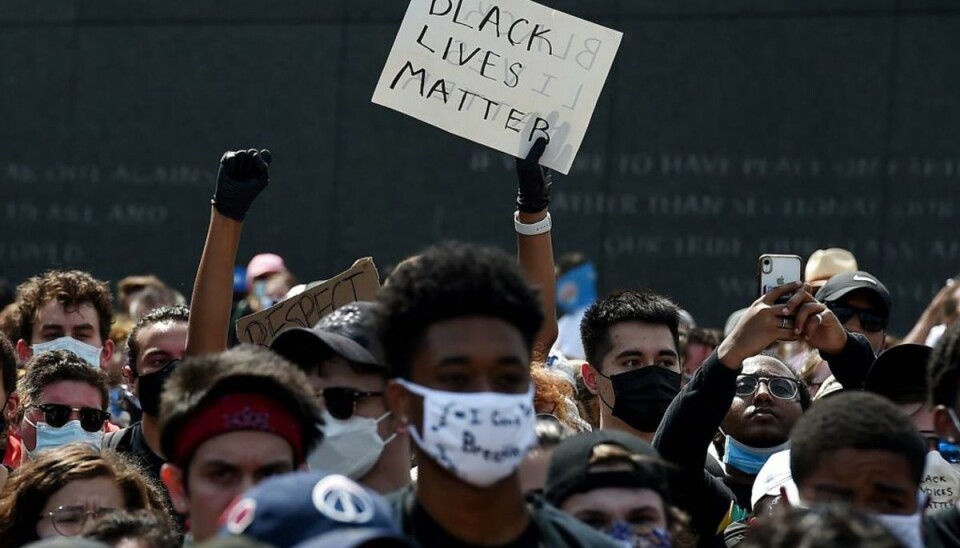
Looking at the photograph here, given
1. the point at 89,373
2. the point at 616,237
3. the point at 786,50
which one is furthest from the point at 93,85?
the point at 89,373

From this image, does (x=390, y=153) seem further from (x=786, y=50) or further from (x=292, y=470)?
(x=292, y=470)

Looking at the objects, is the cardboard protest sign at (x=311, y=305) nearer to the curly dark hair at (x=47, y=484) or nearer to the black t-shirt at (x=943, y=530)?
the curly dark hair at (x=47, y=484)

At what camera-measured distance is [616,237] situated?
11422mm

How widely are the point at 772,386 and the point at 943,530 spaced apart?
6.32 ft

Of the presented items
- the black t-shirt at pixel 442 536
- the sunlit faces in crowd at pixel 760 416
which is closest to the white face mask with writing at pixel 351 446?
the black t-shirt at pixel 442 536

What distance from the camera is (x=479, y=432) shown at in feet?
9.89

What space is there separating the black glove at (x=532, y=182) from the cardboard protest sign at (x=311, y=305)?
21.0 inches

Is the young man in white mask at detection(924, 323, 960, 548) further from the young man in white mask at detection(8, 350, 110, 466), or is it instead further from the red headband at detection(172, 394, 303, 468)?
the young man in white mask at detection(8, 350, 110, 466)

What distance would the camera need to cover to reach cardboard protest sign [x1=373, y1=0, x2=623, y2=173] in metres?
5.38

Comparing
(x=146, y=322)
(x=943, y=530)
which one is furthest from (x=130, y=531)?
(x=146, y=322)

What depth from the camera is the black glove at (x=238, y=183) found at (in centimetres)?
484

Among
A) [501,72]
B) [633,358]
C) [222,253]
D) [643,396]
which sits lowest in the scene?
[643,396]

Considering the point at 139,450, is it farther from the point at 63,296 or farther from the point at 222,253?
the point at 63,296

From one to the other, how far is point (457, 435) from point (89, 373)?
9.51ft
